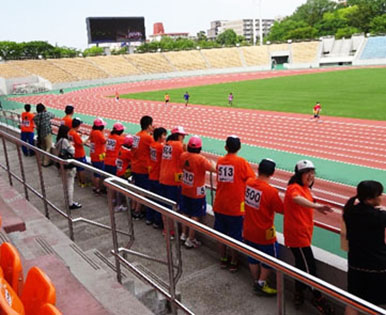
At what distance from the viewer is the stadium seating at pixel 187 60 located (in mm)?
73750

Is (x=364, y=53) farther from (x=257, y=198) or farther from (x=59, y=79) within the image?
(x=257, y=198)

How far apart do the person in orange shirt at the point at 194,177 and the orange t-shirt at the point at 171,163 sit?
28 centimetres

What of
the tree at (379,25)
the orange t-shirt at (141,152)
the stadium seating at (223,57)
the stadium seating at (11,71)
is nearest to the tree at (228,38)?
the stadium seating at (223,57)

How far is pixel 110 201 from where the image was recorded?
4.14 metres

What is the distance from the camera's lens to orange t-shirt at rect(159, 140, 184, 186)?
18.9ft

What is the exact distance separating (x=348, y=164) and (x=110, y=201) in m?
Result: 9.92

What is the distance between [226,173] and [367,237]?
185cm

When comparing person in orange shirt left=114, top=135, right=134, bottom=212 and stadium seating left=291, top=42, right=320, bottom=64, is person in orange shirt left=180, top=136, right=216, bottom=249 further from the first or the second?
stadium seating left=291, top=42, right=320, bottom=64

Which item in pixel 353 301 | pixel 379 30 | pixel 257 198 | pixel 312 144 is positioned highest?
pixel 379 30

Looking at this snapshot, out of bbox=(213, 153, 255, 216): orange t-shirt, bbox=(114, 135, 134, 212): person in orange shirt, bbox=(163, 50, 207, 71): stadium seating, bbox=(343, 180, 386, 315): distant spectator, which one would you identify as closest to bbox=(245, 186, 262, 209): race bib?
bbox=(213, 153, 255, 216): orange t-shirt

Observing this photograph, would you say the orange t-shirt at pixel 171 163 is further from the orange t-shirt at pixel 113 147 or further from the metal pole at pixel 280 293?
the metal pole at pixel 280 293

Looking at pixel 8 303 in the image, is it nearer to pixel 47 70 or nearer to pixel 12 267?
pixel 12 267

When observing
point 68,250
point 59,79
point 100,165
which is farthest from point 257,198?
point 59,79

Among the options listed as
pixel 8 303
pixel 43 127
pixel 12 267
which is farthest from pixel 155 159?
pixel 43 127
